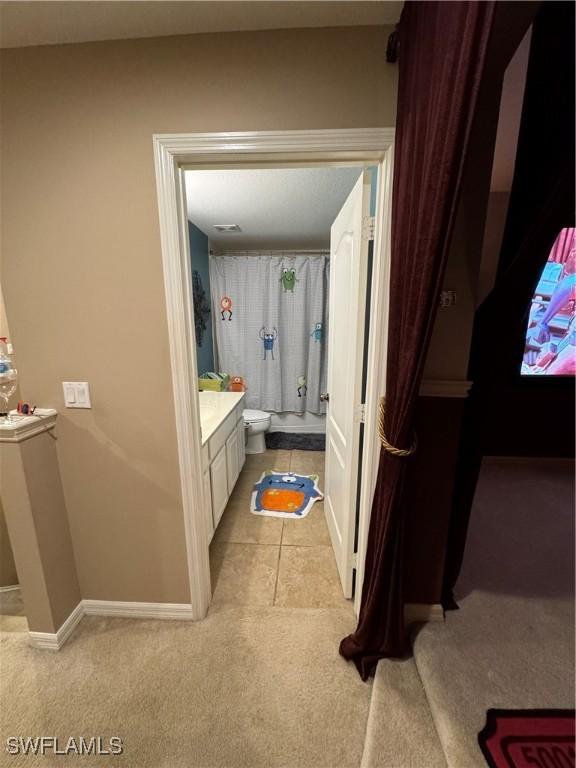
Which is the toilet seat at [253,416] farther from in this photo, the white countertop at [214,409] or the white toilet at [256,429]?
the white countertop at [214,409]

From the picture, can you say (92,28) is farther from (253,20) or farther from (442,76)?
(442,76)

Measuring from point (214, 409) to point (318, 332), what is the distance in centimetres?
175

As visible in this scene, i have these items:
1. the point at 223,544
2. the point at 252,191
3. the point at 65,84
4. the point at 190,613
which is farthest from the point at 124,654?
the point at 252,191

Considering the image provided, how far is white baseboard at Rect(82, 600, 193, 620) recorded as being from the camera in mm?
1498

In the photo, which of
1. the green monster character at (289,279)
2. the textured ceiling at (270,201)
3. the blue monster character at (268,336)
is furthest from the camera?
the blue monster character at (268,336)

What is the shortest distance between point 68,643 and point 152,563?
51 centimetres

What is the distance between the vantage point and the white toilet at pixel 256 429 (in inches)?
128

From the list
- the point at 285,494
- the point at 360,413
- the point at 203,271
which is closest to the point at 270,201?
the point at 203,271

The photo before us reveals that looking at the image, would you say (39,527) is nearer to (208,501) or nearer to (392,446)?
(208,501)

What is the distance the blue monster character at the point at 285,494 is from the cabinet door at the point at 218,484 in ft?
1.23

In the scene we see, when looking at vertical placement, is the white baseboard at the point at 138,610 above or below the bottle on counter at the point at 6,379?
below

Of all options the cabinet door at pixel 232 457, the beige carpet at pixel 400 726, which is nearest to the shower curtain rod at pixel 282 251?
the cabinet door at pixel 232 457

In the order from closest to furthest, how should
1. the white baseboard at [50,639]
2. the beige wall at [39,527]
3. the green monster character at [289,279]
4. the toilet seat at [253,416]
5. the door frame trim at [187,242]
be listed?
the door frame trim at [187,242]
the beige wall at [39,527]
the white baseboard at [50,639]
the toilet seat at [253,416]
the green monster character at [289,279]

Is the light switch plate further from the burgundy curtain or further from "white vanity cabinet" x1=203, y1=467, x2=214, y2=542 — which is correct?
the burgundy curtain
